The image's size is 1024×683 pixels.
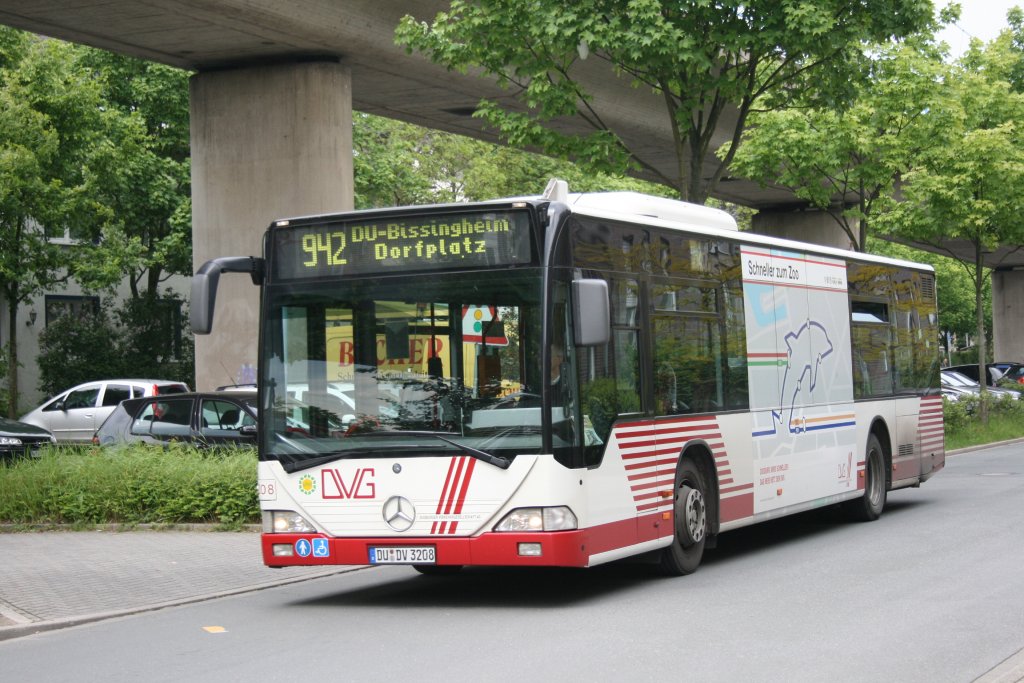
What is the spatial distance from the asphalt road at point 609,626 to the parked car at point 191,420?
5312mm

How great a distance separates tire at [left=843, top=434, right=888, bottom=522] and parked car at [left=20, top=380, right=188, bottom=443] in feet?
59.0

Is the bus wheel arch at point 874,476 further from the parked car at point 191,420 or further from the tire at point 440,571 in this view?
the parked car at point 191,420

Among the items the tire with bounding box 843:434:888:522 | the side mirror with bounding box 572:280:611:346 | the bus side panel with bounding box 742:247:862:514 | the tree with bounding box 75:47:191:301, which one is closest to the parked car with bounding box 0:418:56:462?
the tire with bounding box 843:434:888:522

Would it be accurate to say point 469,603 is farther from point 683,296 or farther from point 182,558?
point 182,558

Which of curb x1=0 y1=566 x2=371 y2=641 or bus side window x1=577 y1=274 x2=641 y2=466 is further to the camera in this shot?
bus side window x1=577 y1=274 x2=641 y2=466

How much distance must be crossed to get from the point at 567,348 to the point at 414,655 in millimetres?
2592

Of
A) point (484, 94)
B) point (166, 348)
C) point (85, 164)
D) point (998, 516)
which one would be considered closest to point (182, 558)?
point (998, 516)

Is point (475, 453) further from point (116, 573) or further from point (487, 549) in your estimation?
point (116, 573)

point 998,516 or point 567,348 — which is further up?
point 567,348

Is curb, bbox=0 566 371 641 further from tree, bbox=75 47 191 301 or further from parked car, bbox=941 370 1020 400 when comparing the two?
parked car, bbox=941 370 1020 400

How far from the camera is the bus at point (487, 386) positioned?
9.80m

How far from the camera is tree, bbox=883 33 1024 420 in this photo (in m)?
30.3

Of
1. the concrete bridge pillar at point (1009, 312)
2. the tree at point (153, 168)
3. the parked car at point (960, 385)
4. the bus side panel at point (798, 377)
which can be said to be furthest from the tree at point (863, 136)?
the concrete bridge pillar at point (1009, 312)

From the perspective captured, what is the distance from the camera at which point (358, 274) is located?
10453 millimetres
